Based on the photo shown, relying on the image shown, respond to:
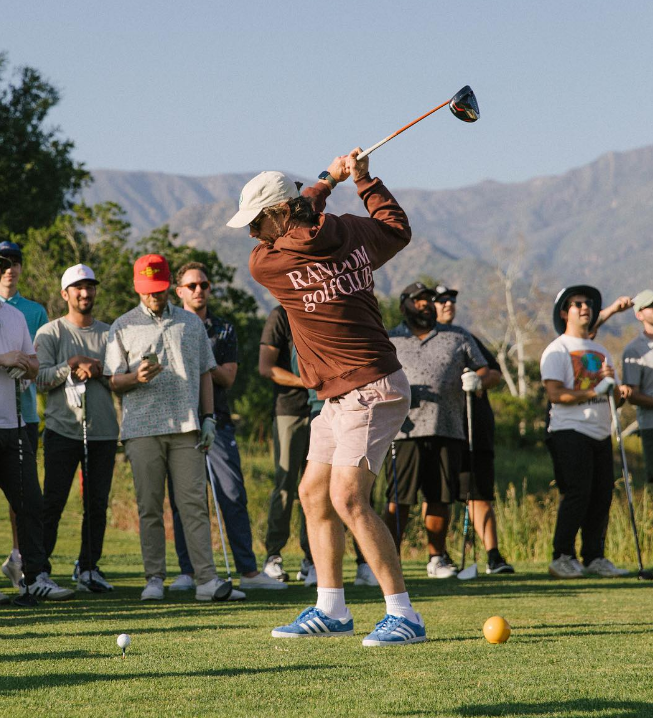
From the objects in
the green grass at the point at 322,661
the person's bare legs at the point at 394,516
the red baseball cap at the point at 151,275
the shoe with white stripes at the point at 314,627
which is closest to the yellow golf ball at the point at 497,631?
the green grass at the point at 322,661

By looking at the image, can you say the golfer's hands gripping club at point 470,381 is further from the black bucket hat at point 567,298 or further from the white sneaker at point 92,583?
the white sneaker at point 92,583

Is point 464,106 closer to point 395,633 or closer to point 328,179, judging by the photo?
point 328,179

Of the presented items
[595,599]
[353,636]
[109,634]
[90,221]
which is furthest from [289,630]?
[90,221]

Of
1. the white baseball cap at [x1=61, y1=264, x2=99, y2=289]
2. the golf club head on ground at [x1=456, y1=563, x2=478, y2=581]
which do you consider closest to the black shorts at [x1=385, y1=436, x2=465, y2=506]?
the golf club head on ground at [x1=456, y1=563, x2=478, y2=581]

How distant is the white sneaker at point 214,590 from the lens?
262 inches

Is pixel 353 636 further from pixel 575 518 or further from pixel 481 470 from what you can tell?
pixel 481 470

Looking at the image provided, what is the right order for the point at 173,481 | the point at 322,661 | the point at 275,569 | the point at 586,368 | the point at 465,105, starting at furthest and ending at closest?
the point at 586,368
the point at 275,569
the point at 173,481
the point at 465,105
the point at 322,661

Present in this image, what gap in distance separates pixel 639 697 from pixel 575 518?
4.94m

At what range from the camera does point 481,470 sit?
9.20 meters

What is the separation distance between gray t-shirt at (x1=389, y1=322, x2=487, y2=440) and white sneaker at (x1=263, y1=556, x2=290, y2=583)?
4.38 feet

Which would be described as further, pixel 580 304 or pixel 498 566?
pixel 498 566

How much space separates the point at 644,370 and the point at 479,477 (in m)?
1.61

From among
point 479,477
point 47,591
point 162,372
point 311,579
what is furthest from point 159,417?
point 479,477

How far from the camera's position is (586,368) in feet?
28.1
